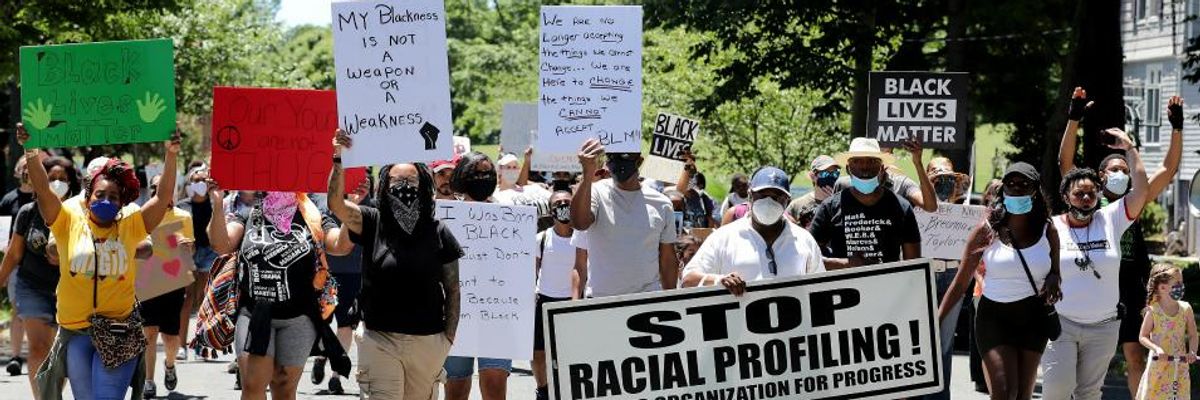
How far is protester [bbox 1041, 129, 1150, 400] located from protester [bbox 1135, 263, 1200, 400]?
1724 mm

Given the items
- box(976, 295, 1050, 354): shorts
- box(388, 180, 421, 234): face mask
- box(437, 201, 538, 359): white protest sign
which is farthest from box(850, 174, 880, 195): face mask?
box(388, 180, 421, 234): face mask

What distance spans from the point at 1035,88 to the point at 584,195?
3134 cm

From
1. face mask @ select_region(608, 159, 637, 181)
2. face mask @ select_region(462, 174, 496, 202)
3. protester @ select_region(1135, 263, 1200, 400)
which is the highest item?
face mask @ select_region(608, 159, 637, 181)

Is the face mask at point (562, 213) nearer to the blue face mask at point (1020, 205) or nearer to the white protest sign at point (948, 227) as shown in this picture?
the blue face mask at point (1020, 205)

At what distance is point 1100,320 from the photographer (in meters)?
9.69

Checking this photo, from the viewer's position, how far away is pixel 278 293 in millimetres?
9484

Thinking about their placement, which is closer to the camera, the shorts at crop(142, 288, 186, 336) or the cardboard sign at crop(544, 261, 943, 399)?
the cardboard sign at crop(544, 261, 943, 399)

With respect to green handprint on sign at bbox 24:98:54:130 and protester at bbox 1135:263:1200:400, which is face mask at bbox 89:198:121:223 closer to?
green handprint on sign at bbox 24:98:54:130

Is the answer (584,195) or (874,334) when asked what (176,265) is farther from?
(874,334)

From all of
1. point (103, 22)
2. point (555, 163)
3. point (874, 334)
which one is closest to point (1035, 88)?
point (103, 22)

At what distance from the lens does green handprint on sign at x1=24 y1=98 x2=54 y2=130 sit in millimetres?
9344

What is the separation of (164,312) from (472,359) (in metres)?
3.78

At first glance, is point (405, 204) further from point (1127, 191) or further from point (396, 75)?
point (1127, 191)

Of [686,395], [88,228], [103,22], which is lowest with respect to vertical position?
[686,395]
